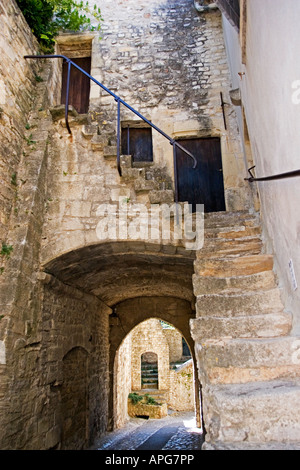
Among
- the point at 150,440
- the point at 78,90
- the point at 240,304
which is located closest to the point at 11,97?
the point at 78,90

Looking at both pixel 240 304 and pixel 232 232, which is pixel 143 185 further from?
pixel 240 304

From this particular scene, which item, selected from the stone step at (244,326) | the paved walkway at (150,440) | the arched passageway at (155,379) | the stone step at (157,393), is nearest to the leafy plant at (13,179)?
the stone step at (244,326)

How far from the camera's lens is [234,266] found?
3240mm

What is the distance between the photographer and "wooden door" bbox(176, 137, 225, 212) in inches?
237

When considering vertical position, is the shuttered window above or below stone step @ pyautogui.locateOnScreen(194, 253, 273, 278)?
above

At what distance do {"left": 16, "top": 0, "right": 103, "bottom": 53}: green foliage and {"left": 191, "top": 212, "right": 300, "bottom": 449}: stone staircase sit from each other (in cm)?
505

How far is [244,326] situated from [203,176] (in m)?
4.14

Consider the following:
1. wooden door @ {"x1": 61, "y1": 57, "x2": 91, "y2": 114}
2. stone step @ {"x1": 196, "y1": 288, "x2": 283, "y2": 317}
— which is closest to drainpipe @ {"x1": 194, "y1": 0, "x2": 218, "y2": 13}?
wooden door @ {"x1": 61, "y1": 57, "x2": 91, "y2": 114}

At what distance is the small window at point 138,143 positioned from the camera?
6.50 m

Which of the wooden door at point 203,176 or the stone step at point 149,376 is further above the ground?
the wooden door at point 203,176

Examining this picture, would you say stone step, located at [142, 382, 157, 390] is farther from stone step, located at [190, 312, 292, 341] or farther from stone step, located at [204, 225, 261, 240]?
stone step, located at [190, 312, 292, 341]

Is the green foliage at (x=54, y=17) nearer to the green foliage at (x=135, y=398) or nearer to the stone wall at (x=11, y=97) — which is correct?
the stone wall at (x=11, y=97)

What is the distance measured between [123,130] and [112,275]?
10.1ft

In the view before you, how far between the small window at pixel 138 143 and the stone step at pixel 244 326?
4518mm
